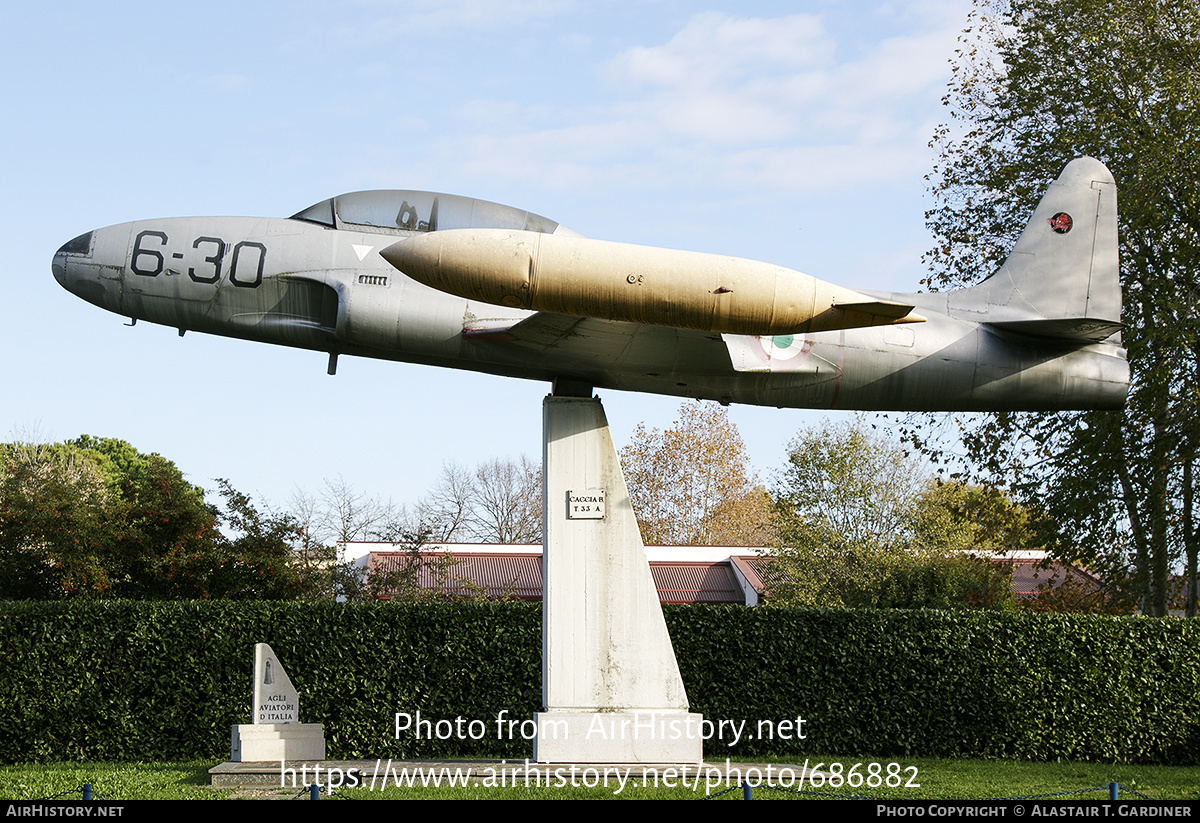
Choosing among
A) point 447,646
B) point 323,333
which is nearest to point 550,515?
point 323,333

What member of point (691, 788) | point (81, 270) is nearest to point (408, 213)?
point (81, 270)

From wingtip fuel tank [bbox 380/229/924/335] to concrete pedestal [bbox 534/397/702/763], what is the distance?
2.56 meters

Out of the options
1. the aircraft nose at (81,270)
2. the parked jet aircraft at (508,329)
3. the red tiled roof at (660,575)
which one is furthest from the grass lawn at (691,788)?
the red tiled roof at (660,575)

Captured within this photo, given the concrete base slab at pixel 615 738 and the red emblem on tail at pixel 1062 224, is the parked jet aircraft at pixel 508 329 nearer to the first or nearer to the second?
the red emblem on tail at pixel 1062 224

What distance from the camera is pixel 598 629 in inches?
390

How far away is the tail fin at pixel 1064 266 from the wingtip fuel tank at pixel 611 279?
11.7ft

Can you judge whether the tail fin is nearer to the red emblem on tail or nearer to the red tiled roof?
the red emblem on tail

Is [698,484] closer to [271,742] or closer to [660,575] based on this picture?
[660,575]

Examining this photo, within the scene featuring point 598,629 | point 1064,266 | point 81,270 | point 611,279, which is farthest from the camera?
point 1064,266

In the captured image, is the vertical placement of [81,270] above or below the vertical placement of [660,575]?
above

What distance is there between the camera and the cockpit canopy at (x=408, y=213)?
10320mm

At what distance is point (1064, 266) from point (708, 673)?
785 centimetres

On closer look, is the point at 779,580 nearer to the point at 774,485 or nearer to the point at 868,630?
the point at 774,485
